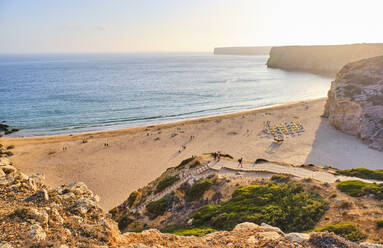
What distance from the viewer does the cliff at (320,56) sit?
104 metres

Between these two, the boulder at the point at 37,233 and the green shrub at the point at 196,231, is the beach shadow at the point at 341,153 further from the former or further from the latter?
the boulder at the point at 37,233

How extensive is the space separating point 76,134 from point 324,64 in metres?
124

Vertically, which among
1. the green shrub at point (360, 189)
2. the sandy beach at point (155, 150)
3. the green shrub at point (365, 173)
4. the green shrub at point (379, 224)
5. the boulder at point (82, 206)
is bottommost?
the sandy beach at point (155, 150)

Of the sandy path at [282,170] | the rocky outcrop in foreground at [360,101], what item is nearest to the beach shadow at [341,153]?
the rocky outcrop in foreground at [360,101]

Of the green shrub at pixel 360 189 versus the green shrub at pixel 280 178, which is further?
the green shrub at pixel 280 178

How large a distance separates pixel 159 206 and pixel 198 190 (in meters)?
2.54

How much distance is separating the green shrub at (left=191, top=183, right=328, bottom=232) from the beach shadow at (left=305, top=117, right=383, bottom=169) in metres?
15.0

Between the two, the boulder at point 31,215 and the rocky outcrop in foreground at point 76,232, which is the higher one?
the boulder at point 31,215

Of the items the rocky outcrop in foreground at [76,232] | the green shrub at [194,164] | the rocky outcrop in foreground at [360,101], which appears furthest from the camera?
the rocky outcrop in foreground at [360,101]

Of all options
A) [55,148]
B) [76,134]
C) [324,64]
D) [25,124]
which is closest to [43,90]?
[25,124]

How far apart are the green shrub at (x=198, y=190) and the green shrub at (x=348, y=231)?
6929 mm

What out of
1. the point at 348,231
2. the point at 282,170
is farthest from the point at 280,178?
the point at 348,231

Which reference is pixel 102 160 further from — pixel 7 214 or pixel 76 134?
pixel 7 214

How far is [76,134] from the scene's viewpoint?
39.4 m
